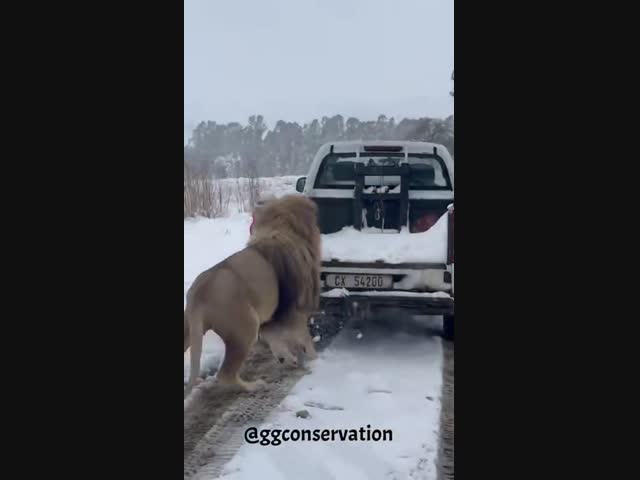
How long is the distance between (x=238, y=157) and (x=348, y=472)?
1893 mm

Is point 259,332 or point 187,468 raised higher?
point 259,332

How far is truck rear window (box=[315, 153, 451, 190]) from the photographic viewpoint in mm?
4012

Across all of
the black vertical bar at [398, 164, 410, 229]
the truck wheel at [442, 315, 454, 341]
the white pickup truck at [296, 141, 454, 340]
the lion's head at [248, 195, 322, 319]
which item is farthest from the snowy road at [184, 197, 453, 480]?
the black vertical bar at [398, 164, 410, 229]

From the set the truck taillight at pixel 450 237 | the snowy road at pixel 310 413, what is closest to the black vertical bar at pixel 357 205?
the truck taillight at pixel 450 237

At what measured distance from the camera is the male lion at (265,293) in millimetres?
3596

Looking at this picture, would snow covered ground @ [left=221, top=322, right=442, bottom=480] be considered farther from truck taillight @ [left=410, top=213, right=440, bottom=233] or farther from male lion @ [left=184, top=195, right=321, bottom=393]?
truck taillight @ [left=410, top=213, right=440, bottom=233]

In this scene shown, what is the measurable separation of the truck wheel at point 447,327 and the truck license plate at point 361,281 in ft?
1.43

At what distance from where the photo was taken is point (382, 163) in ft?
13.7

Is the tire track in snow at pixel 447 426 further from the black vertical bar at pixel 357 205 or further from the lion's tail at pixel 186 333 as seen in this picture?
the lion's tail at pixel 186 333

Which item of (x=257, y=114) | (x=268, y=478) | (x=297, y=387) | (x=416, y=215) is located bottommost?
(x=268, y=478)

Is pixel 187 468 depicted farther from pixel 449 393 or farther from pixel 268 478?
pixel 449 393

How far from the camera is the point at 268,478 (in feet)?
11.1

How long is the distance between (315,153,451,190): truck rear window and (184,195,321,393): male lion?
0.29 meters
